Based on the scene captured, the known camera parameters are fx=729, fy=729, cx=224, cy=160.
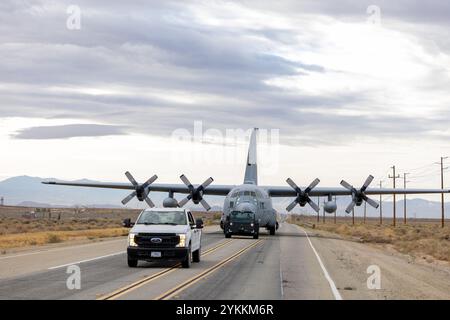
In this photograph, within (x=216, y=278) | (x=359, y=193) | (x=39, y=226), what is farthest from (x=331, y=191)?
(x=216, y=278)

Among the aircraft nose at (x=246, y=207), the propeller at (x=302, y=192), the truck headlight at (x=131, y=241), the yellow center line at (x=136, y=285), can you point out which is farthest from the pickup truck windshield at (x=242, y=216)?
the truck headlight at (x=131, y=241)

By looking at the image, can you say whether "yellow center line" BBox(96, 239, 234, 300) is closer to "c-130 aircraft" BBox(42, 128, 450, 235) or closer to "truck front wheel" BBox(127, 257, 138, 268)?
"truck front wheel" BBox(127, 257, 138, 268)

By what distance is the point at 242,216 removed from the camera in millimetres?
46844

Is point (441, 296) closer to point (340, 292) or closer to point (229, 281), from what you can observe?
point (340, 292)

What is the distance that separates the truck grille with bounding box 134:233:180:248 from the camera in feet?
74.5

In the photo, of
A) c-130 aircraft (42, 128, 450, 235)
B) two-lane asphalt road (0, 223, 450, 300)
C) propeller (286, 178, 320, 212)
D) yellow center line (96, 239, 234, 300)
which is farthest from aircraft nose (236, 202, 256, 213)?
yellow center line (96, 239, 234, 300)

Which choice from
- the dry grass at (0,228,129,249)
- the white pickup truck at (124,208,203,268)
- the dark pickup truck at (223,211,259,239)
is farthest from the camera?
the dark pickup truck at (223,211,259,239)

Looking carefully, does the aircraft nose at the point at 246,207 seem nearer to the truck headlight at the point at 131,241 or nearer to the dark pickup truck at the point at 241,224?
the dark pickup truck at the point at 241,224

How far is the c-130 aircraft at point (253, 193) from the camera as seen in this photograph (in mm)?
49125

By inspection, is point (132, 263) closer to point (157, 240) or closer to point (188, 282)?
point (157, 240)

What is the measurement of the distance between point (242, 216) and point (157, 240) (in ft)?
79.9

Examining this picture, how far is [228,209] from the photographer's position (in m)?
48.8
